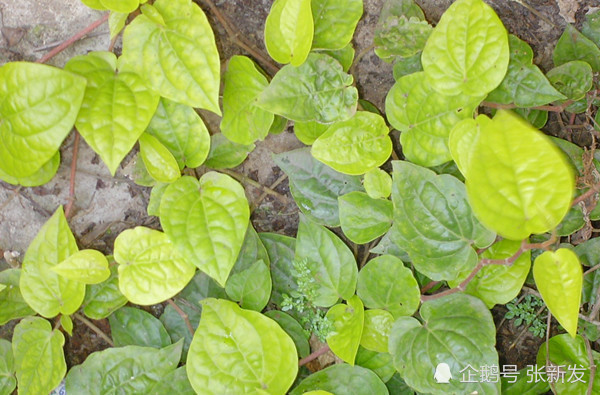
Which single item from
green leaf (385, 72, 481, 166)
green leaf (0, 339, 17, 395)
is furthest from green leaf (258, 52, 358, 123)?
green leaf (0, 339, 17, 395)

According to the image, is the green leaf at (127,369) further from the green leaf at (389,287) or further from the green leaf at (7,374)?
the green leaf at (389,287)

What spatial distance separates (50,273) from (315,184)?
711 mm

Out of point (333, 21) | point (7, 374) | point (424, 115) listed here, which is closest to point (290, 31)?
point (333, 21)

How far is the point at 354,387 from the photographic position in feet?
4.50

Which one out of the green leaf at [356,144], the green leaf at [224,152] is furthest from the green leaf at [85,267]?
the green leaf at [356,144]

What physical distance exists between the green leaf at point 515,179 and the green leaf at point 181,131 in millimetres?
703

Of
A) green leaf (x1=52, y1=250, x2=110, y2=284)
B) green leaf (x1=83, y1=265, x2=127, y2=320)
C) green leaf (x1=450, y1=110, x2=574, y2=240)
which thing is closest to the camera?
green leaf (x1=450, y1=110, x2=574, y2=240)

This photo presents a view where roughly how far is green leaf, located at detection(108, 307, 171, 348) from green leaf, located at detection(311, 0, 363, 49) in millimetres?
849

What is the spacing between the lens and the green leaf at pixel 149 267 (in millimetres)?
1302

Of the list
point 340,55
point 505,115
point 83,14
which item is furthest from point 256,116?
point 505,115

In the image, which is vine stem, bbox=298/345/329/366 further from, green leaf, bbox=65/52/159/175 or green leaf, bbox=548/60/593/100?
green leaf, bbox=548/60/593/100

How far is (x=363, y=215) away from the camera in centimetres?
136

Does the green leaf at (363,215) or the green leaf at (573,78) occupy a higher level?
the green leaf at (573,78)

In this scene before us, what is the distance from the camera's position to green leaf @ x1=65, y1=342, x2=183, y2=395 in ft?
4.47
